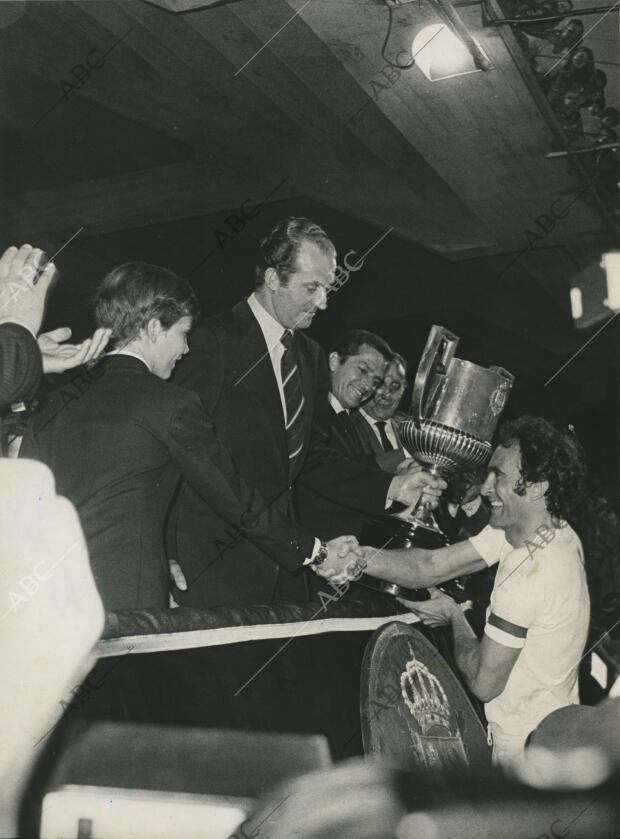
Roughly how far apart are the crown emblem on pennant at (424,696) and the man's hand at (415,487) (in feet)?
1.78

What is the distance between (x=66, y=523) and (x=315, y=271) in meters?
1.03

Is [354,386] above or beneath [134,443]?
above

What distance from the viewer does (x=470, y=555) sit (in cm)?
227

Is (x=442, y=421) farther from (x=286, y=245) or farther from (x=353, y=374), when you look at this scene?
(x=353, y=374)

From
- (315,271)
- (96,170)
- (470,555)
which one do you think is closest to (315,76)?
(96,170)

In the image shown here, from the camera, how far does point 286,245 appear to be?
7.79ft

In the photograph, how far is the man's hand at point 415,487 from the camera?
2.37m

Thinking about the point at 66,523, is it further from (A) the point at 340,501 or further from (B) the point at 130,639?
(A) the point at 340,501

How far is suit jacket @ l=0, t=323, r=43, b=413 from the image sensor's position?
133 cm

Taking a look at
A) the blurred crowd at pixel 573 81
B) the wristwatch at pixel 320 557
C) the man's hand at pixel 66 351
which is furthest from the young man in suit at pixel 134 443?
the blurred crowd at pixel 573 81

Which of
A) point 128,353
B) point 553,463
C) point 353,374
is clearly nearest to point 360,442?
point 353,374

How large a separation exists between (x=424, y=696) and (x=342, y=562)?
1.22 ft

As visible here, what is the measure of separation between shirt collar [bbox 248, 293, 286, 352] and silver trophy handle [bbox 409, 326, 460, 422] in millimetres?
357

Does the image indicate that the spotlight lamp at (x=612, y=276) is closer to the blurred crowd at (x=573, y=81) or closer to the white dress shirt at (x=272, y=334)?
the blurred crowd at (x=573, y=81)
